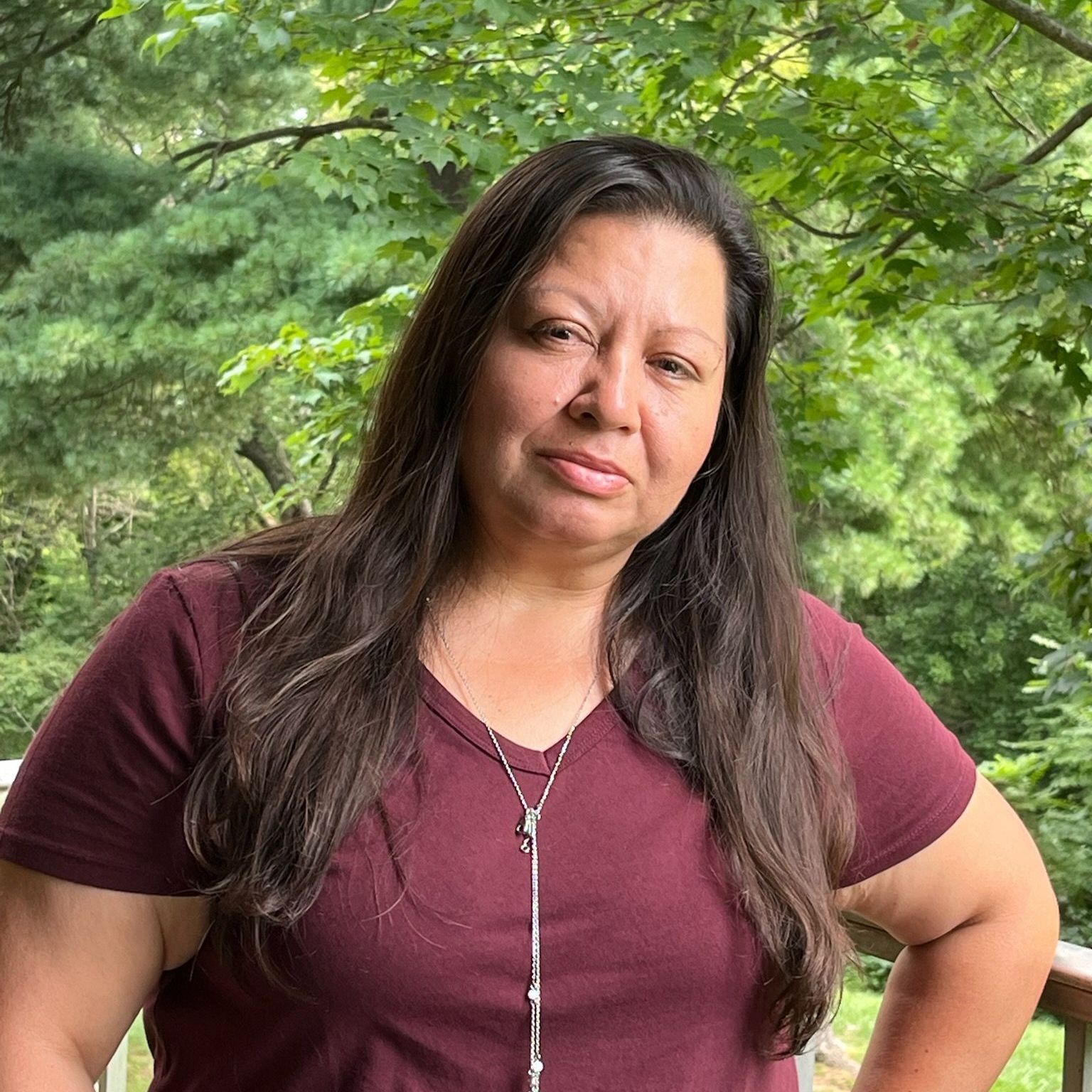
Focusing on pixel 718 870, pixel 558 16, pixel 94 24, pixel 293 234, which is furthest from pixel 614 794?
pixel 94 24

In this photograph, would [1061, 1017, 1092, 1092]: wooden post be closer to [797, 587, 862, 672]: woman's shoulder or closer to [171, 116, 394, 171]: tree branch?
[797, 587, 862, 672]: woman's shoulder

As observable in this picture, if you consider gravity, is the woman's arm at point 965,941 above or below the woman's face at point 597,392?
below

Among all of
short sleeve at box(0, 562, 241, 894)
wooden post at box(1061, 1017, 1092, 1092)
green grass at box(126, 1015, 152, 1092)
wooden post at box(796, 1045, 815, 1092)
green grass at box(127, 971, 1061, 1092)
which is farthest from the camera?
green grass at box(126, 1015, 152, 1092)

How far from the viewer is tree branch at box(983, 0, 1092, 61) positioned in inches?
103

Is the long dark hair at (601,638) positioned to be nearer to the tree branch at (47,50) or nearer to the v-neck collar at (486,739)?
the v-neck collar at (486,739)

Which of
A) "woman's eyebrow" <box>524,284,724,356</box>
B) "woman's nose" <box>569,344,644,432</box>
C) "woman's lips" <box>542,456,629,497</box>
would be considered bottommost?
"woman's lips" <box>542,456,629,497</box>

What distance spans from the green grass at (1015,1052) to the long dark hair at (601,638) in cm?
411

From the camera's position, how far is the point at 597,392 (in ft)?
4.02

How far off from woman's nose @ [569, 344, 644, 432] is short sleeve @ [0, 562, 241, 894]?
1.26 feet

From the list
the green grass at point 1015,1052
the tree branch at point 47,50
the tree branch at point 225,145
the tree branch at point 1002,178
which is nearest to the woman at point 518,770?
the tree branch at point 1002,178

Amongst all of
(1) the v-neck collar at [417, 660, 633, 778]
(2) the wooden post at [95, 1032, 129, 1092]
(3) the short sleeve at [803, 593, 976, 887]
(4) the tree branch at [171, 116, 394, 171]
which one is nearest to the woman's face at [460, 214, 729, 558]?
(1) the v-neck collar at [417, 660, 633, 778]

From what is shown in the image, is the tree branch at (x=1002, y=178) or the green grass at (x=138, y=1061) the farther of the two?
the green grass at (x=138, y=1061)

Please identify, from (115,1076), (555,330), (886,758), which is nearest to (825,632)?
(886,758)

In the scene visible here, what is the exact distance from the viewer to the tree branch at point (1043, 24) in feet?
8.59
